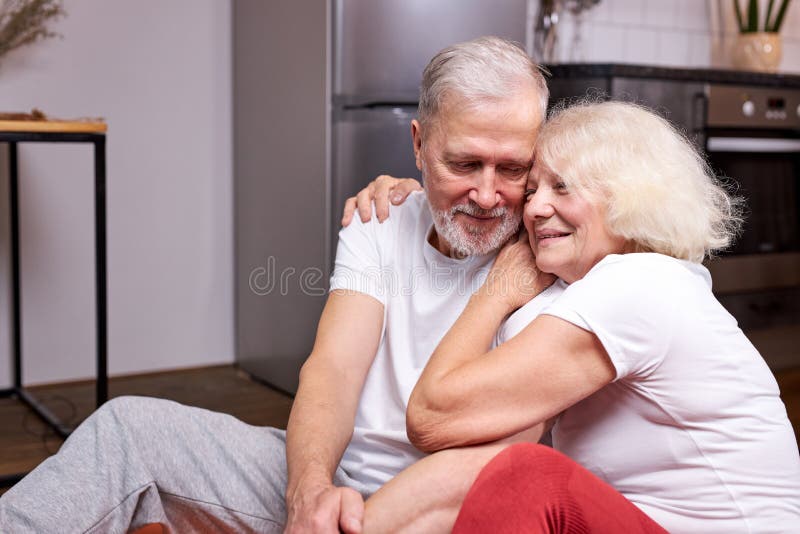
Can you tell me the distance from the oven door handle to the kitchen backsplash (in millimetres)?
708

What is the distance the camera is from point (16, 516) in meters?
1.19

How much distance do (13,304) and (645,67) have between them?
199cm

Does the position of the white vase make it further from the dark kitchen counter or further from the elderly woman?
the elderly woman

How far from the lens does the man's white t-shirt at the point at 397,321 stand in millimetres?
1403

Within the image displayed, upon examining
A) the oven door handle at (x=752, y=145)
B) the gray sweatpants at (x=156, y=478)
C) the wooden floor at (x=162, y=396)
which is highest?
the oven door handle at (x=752, y=145)

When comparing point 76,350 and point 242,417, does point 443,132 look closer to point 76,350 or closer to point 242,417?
Answer: point 242,417

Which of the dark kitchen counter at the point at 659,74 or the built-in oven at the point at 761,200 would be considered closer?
the dark kitchen counter at the point at 659,74

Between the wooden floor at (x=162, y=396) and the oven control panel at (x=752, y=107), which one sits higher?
the oven control panel at (x=752, y=107)

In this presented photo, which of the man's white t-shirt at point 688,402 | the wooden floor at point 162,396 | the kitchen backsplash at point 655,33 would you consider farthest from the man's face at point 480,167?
the kitchen backsplash at point 655,33

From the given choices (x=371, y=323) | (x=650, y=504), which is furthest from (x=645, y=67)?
(x=650, y=504)

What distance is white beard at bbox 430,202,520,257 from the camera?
1.40 meters

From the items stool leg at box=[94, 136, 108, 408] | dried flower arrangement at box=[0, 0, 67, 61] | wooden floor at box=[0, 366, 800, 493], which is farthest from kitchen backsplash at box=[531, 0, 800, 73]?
stool leg at box=[94, 136, 108, 408]

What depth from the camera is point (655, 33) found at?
145 inches

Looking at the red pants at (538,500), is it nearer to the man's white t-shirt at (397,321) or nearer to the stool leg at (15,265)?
the man's white t-shirt at (397,321)
